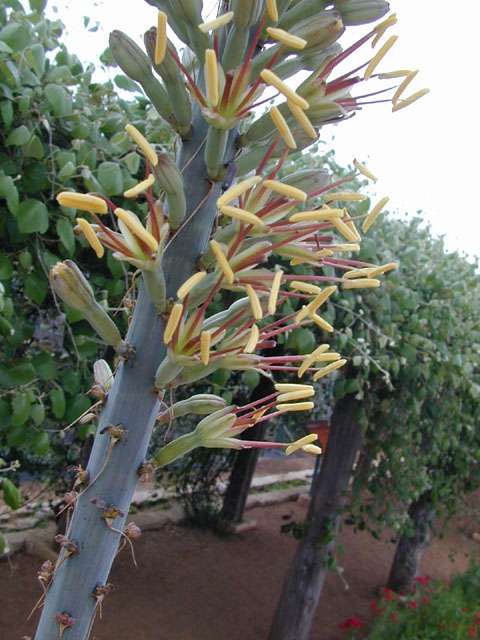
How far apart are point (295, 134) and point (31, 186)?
143cm

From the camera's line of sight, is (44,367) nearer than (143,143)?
No

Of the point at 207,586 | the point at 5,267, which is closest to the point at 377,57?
the point at 5,267

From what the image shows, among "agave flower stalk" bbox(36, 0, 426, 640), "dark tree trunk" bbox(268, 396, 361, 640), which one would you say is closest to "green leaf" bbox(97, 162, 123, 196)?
"agave flower stalk" bbox(36, 0, 426, 640)

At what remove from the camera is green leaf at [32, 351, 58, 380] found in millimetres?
1958

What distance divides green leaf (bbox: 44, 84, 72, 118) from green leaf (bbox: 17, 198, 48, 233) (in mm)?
322

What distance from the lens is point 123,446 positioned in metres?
0.73

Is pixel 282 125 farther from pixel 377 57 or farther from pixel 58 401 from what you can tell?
pixel 58 401

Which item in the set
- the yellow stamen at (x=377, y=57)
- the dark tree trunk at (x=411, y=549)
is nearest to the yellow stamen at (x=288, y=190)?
the yellow stamen at (x=377, y=57)

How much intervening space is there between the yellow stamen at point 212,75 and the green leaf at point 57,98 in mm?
1429

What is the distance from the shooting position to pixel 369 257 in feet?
9.22

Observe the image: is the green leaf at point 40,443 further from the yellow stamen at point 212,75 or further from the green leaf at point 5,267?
the yellow stamen at point 212,75

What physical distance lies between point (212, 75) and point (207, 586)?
5.29 metres

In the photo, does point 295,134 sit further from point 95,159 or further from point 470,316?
point 470,316

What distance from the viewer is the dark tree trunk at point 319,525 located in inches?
155
